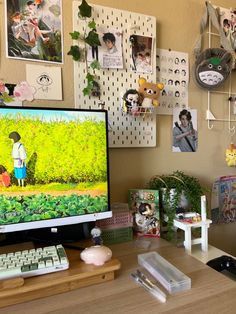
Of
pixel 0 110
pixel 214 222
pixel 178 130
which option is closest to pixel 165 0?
pixel 178 130

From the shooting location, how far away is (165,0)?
1180 millimetres

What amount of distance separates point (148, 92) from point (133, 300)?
78 centimetres

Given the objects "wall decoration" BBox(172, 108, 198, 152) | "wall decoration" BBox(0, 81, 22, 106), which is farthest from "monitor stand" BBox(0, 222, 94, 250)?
"wall decoration" BBox(172, 108, 198, 152)

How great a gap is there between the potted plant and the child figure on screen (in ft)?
1.93

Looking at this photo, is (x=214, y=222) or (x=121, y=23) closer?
(x=121, y=23)

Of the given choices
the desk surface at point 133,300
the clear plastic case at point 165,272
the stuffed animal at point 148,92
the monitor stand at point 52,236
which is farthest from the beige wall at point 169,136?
the desk surface at point 133,300

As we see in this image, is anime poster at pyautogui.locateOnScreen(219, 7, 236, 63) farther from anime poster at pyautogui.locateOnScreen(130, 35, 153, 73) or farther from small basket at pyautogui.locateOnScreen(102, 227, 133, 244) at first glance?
small basket at pyautogui.locateOnScreen(102, 227, 133, 244)

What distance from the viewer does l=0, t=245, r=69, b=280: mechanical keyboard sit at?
63cm

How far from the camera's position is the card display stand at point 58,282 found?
0.59 m

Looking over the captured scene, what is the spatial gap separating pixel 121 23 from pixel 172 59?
0.95 feet

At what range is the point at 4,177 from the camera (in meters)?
0.74

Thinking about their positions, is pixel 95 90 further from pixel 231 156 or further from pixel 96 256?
pixel 231 156

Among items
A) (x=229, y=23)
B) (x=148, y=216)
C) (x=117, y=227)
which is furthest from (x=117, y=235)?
(x=229, y=23)

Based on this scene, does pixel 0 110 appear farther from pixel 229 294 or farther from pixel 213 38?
pixel 213 38
